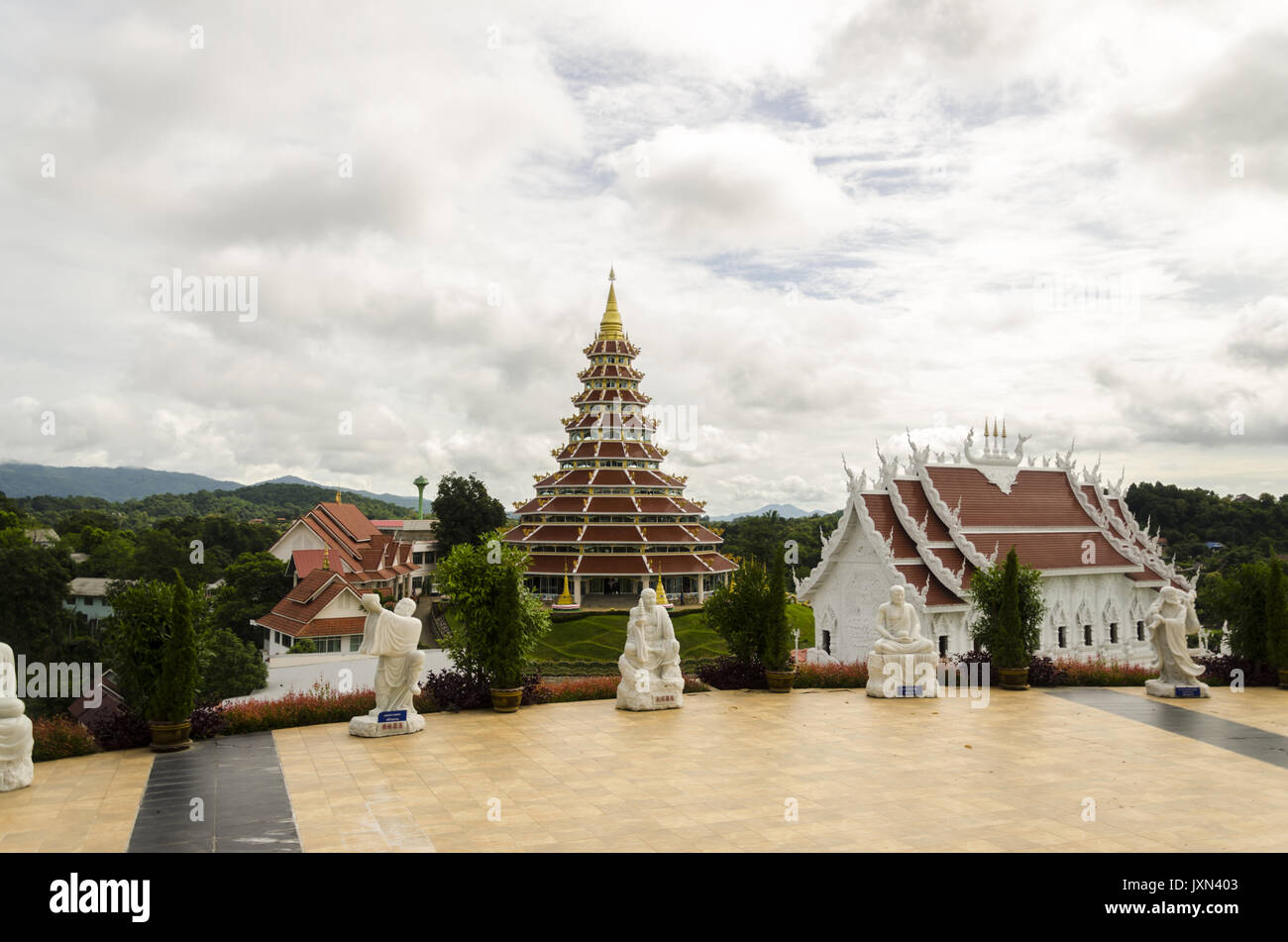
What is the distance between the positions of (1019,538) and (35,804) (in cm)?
2612

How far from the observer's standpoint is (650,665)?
18156mm

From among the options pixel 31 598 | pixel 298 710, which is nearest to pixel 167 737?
pixel 298 710

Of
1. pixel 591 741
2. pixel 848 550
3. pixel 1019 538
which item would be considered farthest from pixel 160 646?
pixel 1019 538

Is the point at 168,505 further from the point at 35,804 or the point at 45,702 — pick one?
the point at 35,804

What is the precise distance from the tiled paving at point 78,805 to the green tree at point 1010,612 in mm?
16675

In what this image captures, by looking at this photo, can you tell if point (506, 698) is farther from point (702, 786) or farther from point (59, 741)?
point (59, 741)

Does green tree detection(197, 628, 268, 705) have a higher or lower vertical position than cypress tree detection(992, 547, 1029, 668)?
lower

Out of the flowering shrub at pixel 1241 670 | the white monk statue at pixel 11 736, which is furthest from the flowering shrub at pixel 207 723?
the flowering shrub at pixel 1241 670

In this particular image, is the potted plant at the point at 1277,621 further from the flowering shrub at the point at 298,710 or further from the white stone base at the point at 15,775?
the white stone base at the point at 15,775

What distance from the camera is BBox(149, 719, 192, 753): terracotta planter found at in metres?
14.1

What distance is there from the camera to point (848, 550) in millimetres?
28250

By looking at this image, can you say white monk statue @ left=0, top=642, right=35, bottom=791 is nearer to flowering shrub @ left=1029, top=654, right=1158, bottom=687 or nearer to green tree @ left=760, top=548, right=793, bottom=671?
green tree @ left=760, top=548, right=793, bottom=671

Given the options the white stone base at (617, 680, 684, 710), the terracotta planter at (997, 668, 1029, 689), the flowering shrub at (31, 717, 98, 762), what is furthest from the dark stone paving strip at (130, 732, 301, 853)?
the terracotta planter at (997, 668, 1029, 689)

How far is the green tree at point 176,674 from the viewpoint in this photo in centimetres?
1424
